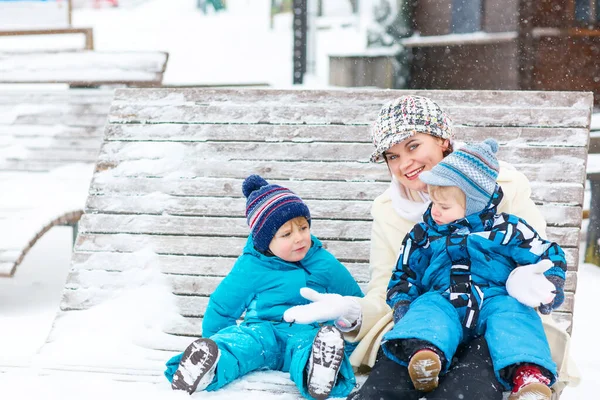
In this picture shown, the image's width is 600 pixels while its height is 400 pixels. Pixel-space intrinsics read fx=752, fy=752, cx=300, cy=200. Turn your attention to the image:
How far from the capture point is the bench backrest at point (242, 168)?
365cm

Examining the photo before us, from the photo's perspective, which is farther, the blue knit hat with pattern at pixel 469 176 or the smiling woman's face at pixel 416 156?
the smiling woman's face at pixel 416 156

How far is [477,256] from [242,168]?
1698 millimetres

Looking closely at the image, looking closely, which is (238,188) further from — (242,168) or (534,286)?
(534,286)

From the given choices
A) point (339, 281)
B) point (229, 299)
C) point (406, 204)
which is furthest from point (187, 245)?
point (406, 204)

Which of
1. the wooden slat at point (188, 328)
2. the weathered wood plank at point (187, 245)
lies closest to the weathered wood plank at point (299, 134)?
the weathered wood plank at point (187, 245)

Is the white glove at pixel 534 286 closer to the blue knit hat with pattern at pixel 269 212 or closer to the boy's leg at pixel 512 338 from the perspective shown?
the boy's leg at pixel 512 338

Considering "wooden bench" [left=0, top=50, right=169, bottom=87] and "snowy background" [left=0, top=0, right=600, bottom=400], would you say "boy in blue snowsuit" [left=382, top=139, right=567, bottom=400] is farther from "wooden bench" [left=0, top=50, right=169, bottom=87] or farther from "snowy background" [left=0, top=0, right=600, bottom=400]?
"wooden bench" [left=0, top=50, right=169, bottom=87]

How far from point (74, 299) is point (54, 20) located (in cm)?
711

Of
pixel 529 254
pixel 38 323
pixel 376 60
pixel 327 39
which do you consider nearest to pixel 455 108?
pixel 529 254

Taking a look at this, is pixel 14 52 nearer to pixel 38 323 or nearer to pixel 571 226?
pixel 38 323

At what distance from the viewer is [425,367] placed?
2.26m

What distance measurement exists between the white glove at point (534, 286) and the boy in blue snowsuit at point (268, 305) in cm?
61

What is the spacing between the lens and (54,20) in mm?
9820

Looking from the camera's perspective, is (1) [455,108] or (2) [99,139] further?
(2) [99,139]
